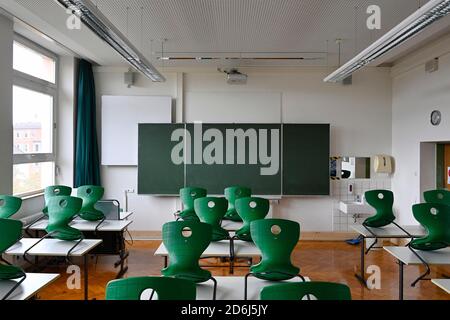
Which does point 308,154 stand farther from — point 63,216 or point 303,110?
point 63,216

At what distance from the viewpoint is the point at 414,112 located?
256 inches

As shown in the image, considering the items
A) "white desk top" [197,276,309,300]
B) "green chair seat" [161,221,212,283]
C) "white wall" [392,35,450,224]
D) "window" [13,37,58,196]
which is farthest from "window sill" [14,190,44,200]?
"white wall" [392,35,450,224]

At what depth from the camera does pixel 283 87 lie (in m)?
7.50

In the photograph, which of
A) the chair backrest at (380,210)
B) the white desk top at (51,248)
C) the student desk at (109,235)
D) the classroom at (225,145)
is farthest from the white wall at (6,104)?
the chair backrest at (380,210)

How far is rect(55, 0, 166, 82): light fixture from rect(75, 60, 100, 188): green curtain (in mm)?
2391

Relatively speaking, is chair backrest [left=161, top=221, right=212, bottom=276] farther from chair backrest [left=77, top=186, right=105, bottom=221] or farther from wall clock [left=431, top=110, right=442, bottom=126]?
wall clock [left=431, top=110, right=442, bottom=126]

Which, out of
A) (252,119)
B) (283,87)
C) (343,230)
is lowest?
(343,230)

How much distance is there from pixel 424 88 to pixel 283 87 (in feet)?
8.18

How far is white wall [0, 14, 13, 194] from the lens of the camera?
16.3ft

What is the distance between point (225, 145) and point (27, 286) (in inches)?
193
